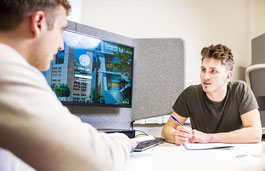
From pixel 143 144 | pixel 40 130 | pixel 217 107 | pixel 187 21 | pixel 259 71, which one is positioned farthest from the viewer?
pixel 187 21

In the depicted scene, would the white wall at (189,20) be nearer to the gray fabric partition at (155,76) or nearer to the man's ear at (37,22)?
the gray fabric partition at (155,76)

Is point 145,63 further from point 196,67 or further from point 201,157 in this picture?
point 201,157

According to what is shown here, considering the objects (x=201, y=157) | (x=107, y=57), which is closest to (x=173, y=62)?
(x=107, y=57)

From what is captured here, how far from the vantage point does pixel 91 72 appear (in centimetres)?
154

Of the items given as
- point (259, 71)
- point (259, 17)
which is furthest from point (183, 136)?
point (259, 17)

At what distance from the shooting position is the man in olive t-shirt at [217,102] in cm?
158

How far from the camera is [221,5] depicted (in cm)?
266

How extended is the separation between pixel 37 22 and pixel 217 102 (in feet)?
4.61

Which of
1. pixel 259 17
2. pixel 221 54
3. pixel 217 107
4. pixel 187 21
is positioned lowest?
pixel 217 107

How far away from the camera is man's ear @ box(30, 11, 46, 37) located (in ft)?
1.59

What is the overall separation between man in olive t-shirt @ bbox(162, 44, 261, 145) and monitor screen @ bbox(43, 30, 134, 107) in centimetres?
38

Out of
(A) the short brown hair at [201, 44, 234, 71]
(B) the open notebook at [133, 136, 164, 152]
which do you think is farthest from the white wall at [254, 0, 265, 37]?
(B) the open notebook at [133, 136, 164, 152]

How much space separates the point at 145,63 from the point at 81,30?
1.71ft

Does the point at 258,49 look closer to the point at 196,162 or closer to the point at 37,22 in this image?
the point at 196,162
